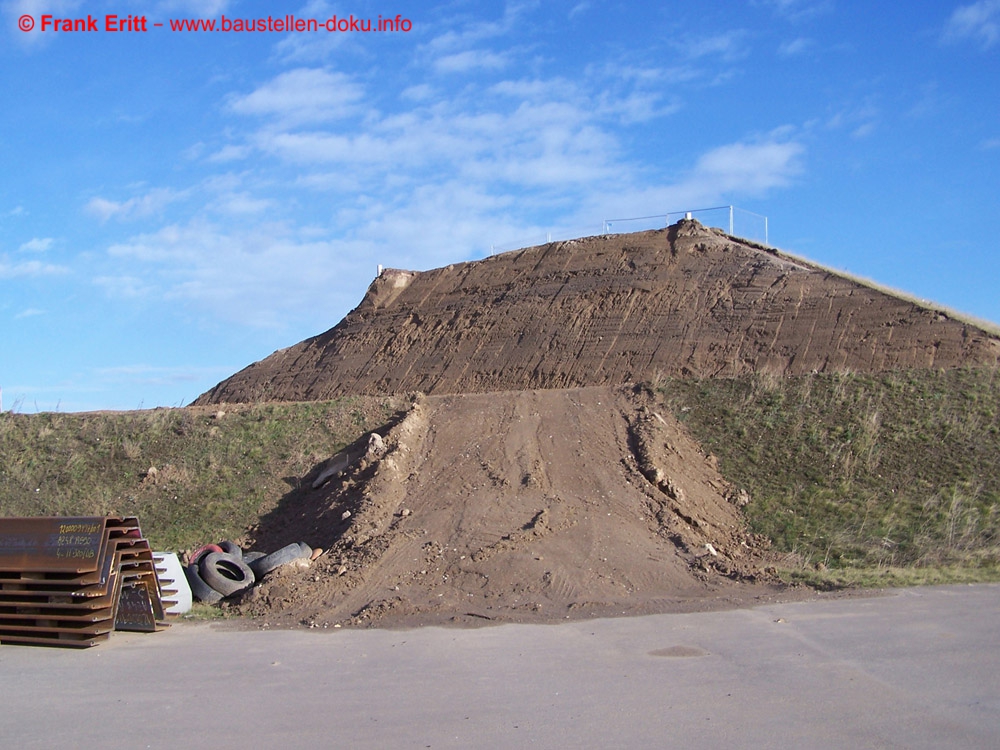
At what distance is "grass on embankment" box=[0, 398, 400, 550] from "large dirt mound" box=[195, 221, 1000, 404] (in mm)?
6517

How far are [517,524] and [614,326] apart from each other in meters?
11.8

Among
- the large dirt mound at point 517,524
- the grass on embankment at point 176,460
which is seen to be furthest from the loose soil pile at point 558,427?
the grass on embankment at point 176,460

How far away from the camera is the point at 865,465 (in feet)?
52.0

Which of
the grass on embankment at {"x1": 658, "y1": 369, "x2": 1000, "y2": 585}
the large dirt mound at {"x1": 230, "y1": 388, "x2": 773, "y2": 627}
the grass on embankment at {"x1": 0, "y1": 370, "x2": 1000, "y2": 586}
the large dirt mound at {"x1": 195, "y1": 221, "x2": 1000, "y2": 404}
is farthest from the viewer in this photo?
the large dirt mound at {"x1": 195, "y1": 221, "x2": 1000, "y2": 404}

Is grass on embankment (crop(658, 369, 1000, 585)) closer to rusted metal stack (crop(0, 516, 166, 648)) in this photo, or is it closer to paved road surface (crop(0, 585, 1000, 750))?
paved road surface (crop(0, 585, 1000, 750))

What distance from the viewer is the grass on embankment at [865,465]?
1356 cm

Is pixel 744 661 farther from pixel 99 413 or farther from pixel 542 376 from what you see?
pixel 99 413

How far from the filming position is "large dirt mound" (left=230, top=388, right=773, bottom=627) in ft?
38.7

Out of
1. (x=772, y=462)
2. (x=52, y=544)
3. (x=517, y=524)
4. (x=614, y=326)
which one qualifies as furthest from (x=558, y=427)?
(x=52, y=544)

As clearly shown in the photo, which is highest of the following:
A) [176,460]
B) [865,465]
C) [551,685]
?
[865,465]

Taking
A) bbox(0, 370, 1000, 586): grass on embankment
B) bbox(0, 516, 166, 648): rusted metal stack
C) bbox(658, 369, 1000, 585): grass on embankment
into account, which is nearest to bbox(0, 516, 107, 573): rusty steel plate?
bbox(0, 516, 166, 648): rusted metal stack

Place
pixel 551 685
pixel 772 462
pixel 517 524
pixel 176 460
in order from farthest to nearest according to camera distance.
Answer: pixel 176 460
pixel 772 462
pixel 517 524
pixel 551 685

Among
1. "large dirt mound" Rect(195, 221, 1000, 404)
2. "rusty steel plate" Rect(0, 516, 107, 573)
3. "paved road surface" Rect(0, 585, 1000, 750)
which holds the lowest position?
"paved road surface" Rect(0, 585, 1000, 750)

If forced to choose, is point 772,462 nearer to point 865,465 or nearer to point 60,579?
point 865,465
